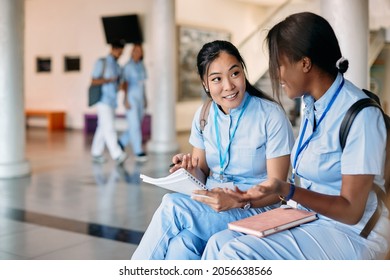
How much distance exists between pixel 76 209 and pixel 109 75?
3.14 metres

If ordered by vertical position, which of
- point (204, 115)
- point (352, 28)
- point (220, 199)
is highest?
point (352, 28)

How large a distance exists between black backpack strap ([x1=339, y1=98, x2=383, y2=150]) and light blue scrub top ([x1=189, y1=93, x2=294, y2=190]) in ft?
1.55

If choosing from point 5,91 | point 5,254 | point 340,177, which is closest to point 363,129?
point 340,177

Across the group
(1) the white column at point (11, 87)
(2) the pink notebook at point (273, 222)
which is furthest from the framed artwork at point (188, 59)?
(2) the pink notebook at point (273, 222)

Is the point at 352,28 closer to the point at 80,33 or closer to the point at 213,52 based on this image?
the point at 213,52

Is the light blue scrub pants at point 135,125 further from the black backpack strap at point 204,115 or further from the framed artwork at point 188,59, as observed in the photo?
the black backpack strap at point 204,115

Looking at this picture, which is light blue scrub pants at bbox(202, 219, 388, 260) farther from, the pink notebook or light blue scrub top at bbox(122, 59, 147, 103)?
light blue scrub top at bbox(122, 59, 147, 103)

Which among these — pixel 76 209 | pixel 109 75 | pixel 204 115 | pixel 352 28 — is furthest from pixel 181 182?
pixel 109 75

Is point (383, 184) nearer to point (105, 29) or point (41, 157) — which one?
point (41, 157)

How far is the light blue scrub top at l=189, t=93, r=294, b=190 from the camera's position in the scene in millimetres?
2123

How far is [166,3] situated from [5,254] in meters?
6.28

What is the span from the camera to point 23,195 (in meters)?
5.19

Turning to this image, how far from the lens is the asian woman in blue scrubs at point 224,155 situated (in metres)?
1.99

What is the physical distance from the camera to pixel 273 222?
1736 millimetres
